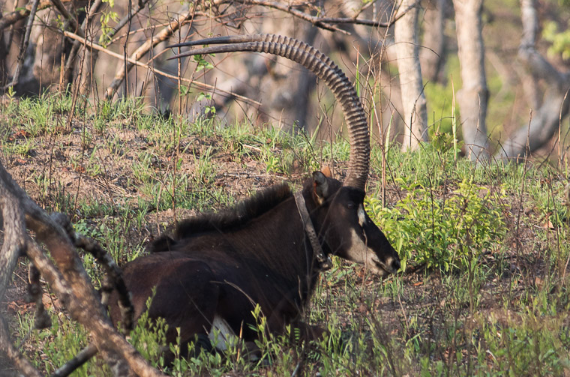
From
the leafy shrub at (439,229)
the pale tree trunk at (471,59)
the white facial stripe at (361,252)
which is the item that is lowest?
the white facial stripe at (361,252)

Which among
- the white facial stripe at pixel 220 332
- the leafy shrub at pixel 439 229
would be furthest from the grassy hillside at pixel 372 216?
the white facial stripe at pixel 220 332

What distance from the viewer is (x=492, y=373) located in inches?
132

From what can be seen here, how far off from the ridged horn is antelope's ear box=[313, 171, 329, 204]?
232mm

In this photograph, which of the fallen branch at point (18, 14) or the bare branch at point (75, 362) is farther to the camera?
the fallen branch at point (18, 14)

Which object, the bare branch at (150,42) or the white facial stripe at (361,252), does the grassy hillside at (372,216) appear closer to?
the white facial stripe at (361,252)

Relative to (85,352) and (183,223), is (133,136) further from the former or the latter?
(85,352)

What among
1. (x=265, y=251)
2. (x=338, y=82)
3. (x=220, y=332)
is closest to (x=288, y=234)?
(x=265, y=251)

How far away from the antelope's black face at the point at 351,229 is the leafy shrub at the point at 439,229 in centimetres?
69

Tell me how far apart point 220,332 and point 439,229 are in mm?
2245

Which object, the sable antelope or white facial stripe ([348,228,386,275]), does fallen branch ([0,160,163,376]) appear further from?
white facial stripe ([348,228,386,275])

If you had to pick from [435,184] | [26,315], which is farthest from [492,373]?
[435,184]

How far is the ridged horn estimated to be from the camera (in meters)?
4.52

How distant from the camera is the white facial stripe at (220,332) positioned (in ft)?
12.8

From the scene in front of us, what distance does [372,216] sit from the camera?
5.59 meters
